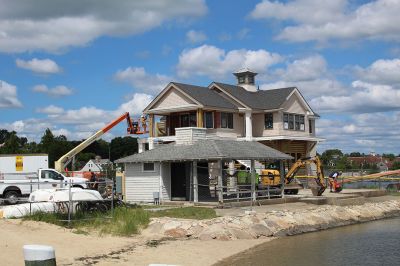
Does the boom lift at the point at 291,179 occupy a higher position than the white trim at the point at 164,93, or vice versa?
the white trim at the point at 164,93

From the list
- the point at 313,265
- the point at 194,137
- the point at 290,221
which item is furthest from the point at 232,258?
the point at 194,137

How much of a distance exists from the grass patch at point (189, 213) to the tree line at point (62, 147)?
57297 millimetres

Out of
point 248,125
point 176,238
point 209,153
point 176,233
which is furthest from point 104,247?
point 248,125

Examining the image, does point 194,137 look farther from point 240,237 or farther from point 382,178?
point 382,178

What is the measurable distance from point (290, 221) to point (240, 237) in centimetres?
423

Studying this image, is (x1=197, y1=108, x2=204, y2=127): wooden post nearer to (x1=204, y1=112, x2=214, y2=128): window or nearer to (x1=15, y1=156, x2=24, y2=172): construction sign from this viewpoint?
(x1=204, y1=112, x2=214, y2=128): window

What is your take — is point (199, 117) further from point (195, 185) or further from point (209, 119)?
point (195, 185)

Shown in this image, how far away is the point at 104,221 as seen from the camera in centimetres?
2434

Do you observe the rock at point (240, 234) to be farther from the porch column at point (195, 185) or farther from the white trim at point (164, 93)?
the white trim at point (164, 93)

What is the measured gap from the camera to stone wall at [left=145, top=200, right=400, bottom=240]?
78.0ft

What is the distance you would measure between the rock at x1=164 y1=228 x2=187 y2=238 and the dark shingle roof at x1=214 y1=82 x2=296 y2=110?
2665cm

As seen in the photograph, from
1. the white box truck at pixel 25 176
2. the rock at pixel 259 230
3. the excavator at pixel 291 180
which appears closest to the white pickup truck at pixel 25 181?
the white box truck at pixel 25 176

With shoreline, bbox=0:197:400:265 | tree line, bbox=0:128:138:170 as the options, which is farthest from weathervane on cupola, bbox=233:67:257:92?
tree line, bbox=0:128:138:170

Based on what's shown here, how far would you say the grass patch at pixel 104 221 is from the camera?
23234 mm
